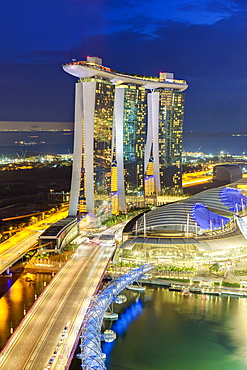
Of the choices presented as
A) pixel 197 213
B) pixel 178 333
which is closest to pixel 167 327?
pixel 178 333

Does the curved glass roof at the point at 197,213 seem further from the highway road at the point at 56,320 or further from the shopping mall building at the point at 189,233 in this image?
the highway road at the point at 56,320

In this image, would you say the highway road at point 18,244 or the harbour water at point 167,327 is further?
the highway road at point 18,244

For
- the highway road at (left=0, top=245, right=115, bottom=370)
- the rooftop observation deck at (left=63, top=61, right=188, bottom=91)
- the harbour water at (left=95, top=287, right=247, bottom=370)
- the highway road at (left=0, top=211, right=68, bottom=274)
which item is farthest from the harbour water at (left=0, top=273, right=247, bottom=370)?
the rooftop observation deck at (left=63, top=61, right=188, bottom=91)

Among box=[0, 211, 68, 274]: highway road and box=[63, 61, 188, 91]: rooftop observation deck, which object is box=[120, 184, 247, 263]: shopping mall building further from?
box=[63, 61, 188, 91]: rooftop observation deck

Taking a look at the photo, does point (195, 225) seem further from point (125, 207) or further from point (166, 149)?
point (166, 149)

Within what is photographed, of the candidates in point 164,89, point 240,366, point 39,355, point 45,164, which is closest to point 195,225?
point 240,366

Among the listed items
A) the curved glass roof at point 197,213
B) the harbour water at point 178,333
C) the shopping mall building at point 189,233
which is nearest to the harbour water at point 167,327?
the harbour water at point 178,333

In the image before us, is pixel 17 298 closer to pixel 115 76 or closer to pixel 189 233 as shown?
pixel 189 233
